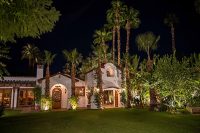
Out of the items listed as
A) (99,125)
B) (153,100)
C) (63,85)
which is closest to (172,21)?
(153,100)

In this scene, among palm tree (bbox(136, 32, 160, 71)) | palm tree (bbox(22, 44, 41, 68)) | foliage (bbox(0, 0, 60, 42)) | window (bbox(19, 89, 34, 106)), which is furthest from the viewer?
palm tree (bbox(22, 44, 41, 68))

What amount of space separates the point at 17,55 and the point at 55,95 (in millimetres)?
59294

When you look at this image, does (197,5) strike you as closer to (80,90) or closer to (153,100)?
(153,100)

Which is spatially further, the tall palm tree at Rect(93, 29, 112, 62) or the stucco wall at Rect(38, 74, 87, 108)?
the tall palm tree at Rect(93, 29, 112, 62)

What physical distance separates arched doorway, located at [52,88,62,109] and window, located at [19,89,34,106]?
3.24 meters

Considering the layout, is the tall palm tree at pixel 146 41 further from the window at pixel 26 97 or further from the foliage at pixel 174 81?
the window at pixel 26 97

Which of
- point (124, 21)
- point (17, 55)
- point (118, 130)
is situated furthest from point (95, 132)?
point (17, 55)

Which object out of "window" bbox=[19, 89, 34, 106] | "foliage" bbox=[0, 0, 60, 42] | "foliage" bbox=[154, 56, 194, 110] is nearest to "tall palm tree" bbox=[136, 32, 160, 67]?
"foliage" bbox=[154, 56, 194, 110]

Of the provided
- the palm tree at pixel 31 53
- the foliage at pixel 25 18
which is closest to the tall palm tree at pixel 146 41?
the palm tree at pixel 31 53

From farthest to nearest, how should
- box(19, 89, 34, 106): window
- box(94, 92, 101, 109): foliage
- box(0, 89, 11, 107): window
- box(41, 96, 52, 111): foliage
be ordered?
box(19, 89, 34, 106): window → box(0, 89, 11, 107): window → box(94, 92, 101, 109): foliage → box(41, 96, 52, 111): foliage

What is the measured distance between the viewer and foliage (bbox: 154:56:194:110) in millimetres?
25234

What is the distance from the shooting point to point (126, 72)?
3566cm

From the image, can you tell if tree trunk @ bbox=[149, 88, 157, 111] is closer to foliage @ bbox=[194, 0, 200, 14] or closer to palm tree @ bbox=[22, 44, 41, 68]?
foliage @ bbox=[194, 0, 200, 14]

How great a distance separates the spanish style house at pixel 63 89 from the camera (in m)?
34.8
